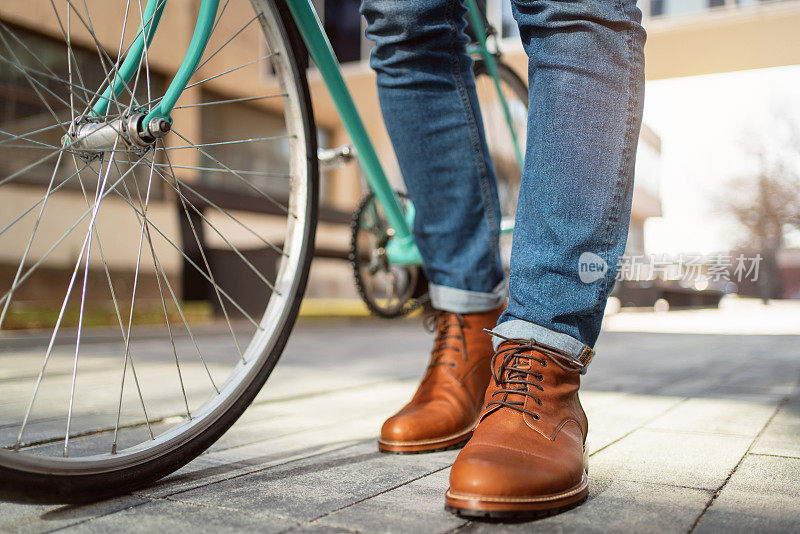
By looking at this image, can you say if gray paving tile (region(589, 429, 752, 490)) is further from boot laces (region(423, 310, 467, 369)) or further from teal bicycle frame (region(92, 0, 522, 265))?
teal bicycle frame (region(92, 0, 522, 265))

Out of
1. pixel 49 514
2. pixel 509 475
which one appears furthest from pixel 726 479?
pixel 49 514

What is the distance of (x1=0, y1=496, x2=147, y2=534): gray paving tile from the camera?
0.66 metres

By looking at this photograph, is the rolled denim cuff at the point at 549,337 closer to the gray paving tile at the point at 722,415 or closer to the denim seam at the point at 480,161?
the denim seam at the point at 480,161

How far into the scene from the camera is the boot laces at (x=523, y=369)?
801mm

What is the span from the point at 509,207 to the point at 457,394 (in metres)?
1.60

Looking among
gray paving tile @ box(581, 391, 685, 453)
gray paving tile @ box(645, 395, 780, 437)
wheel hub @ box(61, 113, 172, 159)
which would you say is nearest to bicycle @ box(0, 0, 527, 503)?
wheel hub @ box(61, 113, 172, 159)

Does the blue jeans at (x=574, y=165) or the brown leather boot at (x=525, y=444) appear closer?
the brown leather boot at (x=525, y=444)

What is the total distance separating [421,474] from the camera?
868mm

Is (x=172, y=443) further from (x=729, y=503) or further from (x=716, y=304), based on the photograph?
(x=716, y=304)

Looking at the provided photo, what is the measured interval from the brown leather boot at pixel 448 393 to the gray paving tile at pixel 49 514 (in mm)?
392

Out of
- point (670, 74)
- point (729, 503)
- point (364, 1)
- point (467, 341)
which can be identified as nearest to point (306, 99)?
point (364, 1)

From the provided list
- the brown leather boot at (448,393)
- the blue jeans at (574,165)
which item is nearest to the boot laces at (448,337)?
the brown leather boot at (448,393)

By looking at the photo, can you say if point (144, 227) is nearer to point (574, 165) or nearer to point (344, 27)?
point (574, 165)

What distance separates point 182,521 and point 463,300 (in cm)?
58
